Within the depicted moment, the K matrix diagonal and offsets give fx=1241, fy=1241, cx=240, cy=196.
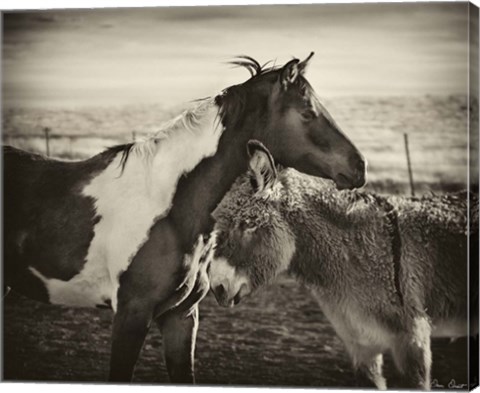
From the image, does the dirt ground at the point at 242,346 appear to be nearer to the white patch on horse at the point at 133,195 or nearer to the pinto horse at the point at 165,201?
the pinto horse at the point at 165,201

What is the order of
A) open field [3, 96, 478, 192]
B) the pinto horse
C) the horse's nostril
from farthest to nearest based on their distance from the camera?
the horse's nostril → the pinto horse → open field [3, 96, 478, 192]

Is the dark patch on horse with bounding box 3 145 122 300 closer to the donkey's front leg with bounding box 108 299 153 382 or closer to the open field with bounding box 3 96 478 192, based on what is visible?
the open field with bounding box 3 96 478 192

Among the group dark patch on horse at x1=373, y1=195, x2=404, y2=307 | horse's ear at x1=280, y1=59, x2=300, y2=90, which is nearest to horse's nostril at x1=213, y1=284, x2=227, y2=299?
dark patch on horse at x1=373, y1=195, x2=404, y2=307

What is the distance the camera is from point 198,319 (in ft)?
20.7

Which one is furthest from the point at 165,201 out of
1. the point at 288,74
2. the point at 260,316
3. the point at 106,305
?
the point at 288,74

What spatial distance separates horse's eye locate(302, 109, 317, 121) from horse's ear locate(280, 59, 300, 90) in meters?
0.16

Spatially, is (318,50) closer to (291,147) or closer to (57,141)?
(291,147)

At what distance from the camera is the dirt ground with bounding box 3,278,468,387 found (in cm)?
621

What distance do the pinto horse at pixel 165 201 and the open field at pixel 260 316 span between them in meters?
0.10

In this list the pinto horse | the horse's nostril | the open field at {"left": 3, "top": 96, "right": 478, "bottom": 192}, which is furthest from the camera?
the horse's nostril

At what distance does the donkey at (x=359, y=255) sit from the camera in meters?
6.05

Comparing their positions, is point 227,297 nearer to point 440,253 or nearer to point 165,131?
point 165,131

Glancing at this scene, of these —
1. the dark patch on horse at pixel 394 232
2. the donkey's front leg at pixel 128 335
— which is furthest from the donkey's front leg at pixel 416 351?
the donkey's front leg at pixel 128 335
